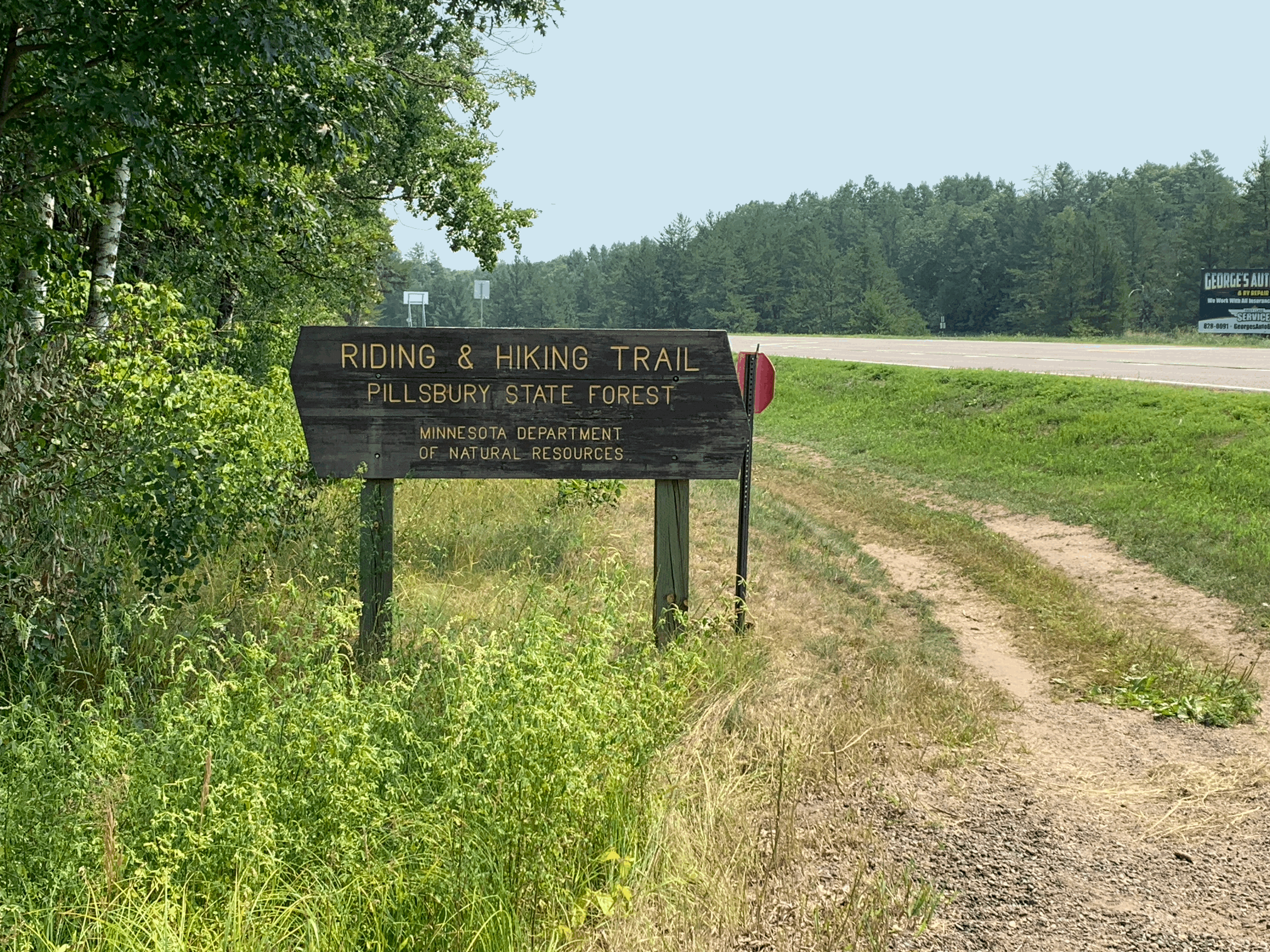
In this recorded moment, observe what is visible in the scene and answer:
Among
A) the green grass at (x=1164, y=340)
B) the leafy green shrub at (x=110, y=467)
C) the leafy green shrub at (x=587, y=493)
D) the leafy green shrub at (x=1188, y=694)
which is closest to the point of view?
the leafy green shrub at (x=110, y=467)

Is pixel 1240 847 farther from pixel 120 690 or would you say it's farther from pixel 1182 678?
pixel 120 690

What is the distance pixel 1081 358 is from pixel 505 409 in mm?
21591

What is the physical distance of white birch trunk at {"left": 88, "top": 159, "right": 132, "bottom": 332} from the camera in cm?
607

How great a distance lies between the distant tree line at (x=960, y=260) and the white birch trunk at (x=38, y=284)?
27.5 metres

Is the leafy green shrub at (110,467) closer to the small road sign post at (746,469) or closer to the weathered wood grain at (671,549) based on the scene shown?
the weathered wood grain at (671,549)

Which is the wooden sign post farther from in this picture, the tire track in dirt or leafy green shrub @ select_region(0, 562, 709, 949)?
the tire track in dirt

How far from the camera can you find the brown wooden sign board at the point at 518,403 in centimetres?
599

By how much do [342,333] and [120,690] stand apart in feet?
6.68

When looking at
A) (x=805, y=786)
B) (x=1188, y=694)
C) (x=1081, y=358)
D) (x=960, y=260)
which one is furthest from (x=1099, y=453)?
(x=960, y=260)

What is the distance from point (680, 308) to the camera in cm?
10231

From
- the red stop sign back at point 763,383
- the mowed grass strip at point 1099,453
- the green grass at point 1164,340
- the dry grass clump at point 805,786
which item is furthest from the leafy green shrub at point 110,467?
the green grass at point 1164,340

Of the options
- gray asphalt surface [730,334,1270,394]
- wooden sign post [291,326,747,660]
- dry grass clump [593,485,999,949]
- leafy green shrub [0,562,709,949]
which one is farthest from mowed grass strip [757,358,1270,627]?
leafy green shrub [0,562,709,949]

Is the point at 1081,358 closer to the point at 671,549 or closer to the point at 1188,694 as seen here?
the point at 1188,694

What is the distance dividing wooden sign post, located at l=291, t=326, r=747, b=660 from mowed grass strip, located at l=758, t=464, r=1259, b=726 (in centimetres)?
254
